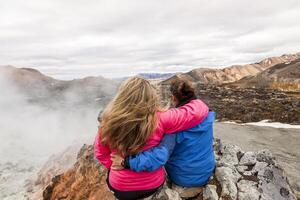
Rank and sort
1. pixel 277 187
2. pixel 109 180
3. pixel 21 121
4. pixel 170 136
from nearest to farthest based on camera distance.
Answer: pixel 170 136
pixel 109 180
pixel 277 187
pixel 21 121

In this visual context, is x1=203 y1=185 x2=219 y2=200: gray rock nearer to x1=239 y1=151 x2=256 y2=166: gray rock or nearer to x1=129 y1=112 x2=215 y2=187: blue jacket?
x1=129 y1=112 x2=215 y2=187: blue jacket

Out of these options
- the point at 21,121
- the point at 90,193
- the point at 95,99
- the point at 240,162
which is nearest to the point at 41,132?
the point at 21,121

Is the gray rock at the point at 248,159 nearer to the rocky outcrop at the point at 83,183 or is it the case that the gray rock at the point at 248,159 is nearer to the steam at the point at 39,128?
the rocky outcrop at the point at 83,183

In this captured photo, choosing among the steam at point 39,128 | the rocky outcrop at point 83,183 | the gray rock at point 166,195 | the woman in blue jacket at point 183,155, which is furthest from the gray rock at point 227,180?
the steam at point 39,128

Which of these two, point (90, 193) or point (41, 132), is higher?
point (90, 193)

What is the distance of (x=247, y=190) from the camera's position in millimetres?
4742

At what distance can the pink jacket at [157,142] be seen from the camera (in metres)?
3.72

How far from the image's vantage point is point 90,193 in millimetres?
7293

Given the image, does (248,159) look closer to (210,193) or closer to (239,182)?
(239,182)

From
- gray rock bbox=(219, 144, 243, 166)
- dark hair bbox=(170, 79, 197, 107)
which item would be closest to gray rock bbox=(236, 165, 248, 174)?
gray rock bbox=(219, 144, 243, 166)

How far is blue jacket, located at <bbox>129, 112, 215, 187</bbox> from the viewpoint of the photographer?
3.73 meters

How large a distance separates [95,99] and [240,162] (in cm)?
2658

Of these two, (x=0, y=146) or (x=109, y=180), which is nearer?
(x=109, y=180)

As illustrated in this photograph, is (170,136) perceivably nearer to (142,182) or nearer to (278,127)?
(142,182)
